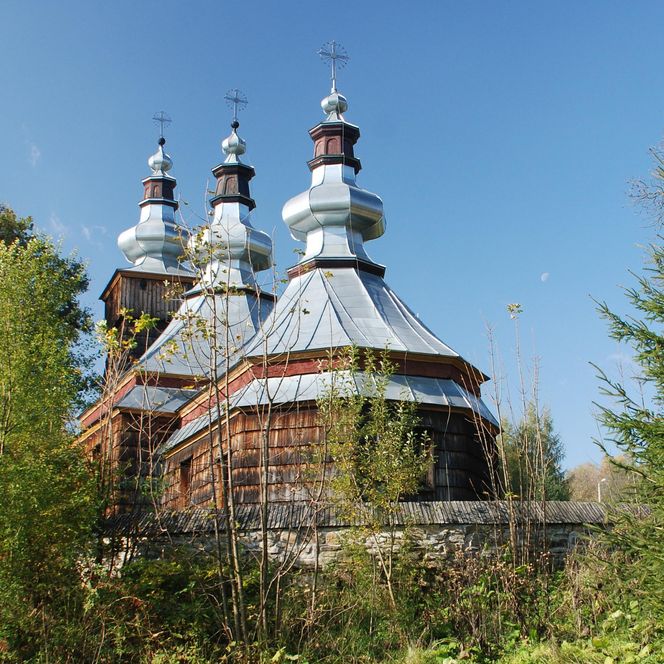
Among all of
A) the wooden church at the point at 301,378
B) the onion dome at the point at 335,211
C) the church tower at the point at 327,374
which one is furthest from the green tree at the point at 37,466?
Result: the onion dome at the point at 335,211

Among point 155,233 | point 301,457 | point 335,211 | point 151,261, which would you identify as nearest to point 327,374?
point 301,457

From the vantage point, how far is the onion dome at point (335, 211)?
19.6m

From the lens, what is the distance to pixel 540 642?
8055 millimetres

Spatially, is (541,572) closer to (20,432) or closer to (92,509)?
(92,509)

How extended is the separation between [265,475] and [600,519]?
199 inches

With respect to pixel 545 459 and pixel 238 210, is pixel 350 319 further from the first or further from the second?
pixel 238 210

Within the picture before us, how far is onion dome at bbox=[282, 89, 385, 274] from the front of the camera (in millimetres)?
19578

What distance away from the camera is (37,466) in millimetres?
8508

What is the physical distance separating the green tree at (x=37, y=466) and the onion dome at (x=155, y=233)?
17.9 metres

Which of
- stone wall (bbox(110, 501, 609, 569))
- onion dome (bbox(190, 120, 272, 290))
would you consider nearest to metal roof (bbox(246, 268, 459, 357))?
stone wall (bbox(110, 501, 609, 569))

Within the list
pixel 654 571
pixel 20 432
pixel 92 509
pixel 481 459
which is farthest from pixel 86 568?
pixel 481 459

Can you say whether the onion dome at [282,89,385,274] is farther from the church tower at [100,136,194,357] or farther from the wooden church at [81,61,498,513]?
the church tower at [100,136,194,357]

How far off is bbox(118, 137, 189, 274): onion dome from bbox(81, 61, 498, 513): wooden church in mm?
3856

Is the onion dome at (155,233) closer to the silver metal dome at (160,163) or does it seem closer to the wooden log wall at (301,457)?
the silver metal dome at (160,163)
